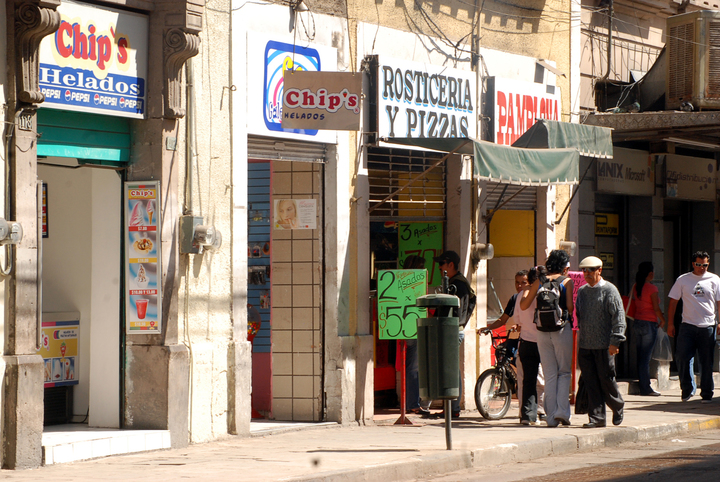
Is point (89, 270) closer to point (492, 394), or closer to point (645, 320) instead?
point (492, 394)

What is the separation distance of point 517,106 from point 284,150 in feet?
14.5

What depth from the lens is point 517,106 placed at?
14.9 metres

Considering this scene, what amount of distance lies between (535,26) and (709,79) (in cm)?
275

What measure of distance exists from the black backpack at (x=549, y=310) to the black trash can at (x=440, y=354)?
1999 mm

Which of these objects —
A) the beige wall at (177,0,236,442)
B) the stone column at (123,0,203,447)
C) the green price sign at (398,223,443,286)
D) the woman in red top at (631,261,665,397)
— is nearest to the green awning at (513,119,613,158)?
the green price sign at (398,223,443,286)

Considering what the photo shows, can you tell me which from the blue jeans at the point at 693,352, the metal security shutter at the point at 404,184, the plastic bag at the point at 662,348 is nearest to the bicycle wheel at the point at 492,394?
the metal security shutter at the point at 404,184

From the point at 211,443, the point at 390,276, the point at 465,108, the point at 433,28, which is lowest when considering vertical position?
the point at 211,443

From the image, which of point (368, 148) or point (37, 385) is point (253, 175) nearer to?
point (368, 148)

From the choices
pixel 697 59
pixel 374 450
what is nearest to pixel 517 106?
pixel 697 59

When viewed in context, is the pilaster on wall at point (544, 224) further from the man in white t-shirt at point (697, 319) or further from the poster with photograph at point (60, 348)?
the poster with photograph at point (60, 348)

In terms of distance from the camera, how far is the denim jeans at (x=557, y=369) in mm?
11383

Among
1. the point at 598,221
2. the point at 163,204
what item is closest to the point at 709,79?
the point at 598,221

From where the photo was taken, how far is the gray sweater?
11.3 metres

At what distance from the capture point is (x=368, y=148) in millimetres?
12922
